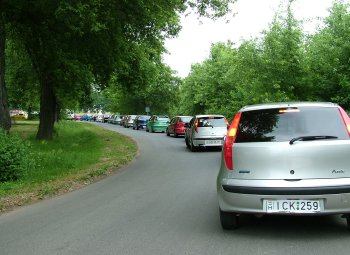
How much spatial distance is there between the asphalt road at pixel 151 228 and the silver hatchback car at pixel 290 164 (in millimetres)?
404

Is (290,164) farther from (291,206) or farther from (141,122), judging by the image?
(141,122)

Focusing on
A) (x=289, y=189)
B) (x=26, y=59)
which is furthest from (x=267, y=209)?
(x=26, y=59)

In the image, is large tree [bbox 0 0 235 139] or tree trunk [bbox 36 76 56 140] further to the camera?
tree trunk [bbox 36 76 56 140]

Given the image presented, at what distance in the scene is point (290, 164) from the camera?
5.76m

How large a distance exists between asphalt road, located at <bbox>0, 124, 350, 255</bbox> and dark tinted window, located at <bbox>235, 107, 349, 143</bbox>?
128cm

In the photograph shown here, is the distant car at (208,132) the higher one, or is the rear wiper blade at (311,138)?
the rear wiper blade at (311,138)

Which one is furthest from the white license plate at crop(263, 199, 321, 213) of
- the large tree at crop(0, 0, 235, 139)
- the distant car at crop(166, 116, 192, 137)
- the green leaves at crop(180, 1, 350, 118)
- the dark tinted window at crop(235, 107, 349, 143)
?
the distant car at crop(166, 116, 192, 137)

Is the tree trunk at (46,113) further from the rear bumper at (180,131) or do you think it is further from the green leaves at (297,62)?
the green leaves at (297,62)

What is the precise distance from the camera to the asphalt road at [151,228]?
18.5 feet

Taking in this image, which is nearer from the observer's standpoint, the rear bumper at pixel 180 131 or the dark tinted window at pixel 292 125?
the dark tinted window at pixel 292 125

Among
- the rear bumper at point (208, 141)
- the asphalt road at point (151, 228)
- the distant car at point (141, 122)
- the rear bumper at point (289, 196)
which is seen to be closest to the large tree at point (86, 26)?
the rear bumper at point (208, 141)

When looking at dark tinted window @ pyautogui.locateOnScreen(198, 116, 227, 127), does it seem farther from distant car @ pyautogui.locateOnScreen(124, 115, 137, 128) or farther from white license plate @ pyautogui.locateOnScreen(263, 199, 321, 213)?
distant car @ pyautogui.locateOnScreen(124, 115, 137, 128)

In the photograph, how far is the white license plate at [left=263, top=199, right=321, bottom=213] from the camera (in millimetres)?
5699

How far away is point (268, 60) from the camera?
24359 millimetres
